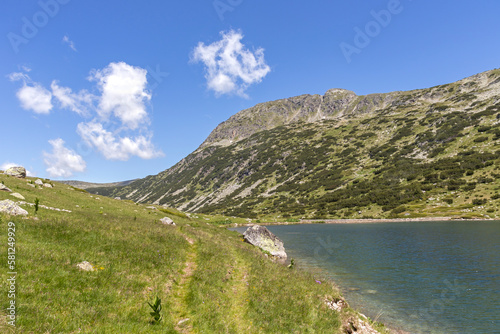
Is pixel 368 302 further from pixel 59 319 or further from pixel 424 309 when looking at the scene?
pixel 59 319

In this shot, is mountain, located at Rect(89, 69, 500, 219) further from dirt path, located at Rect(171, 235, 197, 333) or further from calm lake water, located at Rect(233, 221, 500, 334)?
dirt path, located at Rect(171, 235, 197, 333)

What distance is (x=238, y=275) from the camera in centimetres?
1656

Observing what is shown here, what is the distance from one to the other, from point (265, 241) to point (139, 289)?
24.6 m

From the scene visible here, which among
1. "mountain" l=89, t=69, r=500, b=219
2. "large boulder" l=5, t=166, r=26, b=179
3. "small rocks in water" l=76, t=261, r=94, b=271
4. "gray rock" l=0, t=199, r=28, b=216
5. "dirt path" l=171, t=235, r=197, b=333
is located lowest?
"dirt path" l=171, t=235, r=197, b=333

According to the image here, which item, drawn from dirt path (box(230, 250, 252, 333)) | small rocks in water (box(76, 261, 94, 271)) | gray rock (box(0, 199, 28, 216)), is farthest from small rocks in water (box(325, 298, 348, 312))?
gray rock (box(0, 199, 28, 216))

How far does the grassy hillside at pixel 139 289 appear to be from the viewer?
841cm

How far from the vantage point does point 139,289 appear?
37.6ft

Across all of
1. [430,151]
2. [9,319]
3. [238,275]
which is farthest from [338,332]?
[430,151]

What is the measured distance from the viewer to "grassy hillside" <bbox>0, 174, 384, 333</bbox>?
841 cm

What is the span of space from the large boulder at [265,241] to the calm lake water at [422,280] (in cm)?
364

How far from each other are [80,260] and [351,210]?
112 metres

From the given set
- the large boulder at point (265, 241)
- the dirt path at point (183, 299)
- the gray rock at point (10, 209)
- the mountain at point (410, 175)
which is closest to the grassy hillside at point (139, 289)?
the dirt path at point (183, 299)

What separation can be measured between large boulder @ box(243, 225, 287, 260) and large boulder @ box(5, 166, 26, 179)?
46.7 metres

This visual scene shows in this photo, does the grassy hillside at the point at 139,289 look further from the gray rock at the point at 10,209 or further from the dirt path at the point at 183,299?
the gray rock at the point at 10,209
